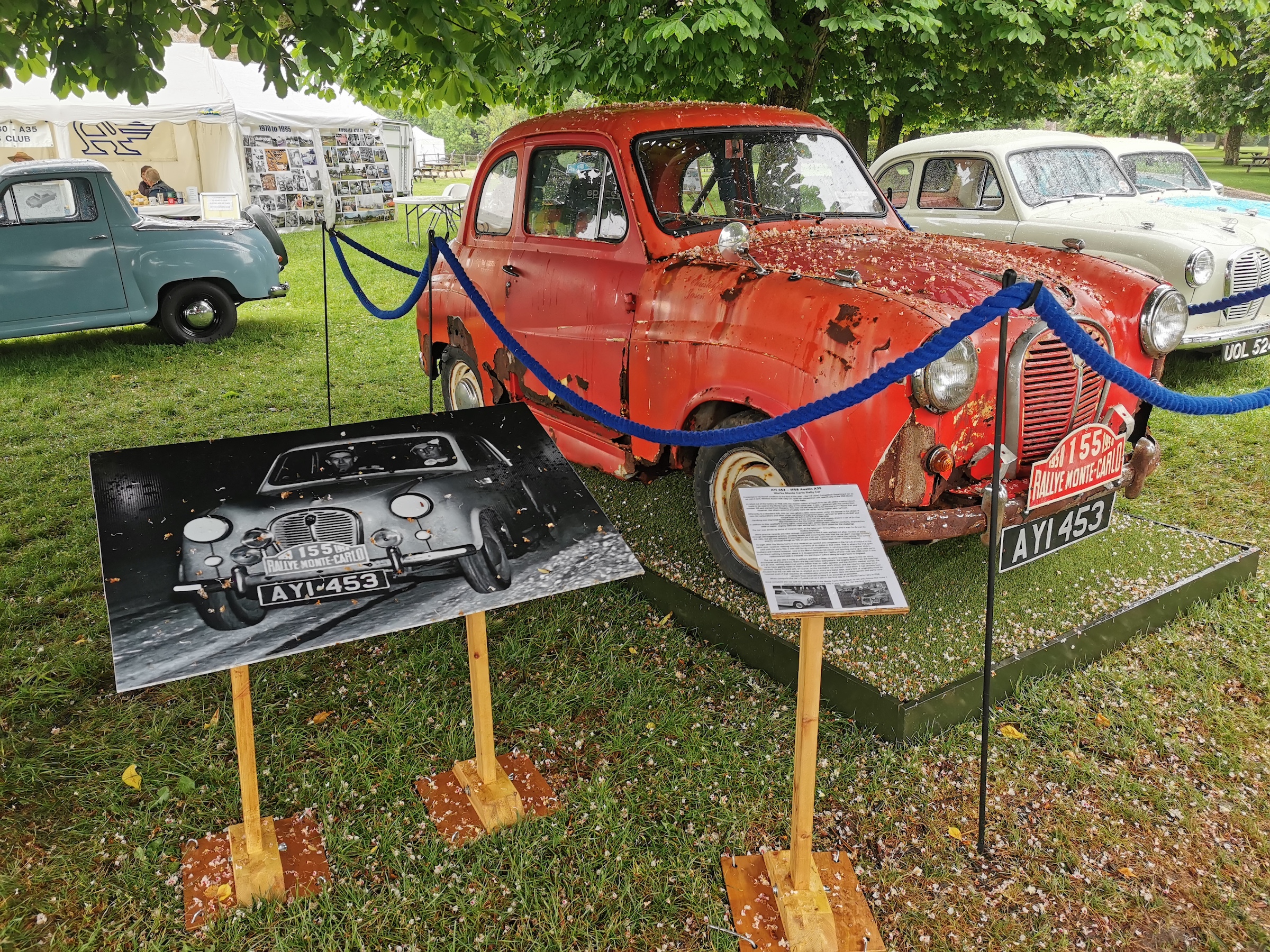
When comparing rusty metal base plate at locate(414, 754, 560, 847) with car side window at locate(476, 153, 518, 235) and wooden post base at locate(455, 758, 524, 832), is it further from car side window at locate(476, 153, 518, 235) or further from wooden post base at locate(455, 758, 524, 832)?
car side window at locate(476, 153, 518, 235)

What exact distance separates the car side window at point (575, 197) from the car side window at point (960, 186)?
4.50 m

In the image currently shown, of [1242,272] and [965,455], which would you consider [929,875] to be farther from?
[1242,272]

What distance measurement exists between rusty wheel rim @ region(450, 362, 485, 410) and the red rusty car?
12.8 inches

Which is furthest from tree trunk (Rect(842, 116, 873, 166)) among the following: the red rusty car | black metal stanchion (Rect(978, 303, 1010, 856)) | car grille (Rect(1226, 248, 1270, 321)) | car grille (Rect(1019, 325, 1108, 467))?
black metal stanchion (Rect(978, 303, 1010, 856))

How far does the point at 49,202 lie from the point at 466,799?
8.39 meters

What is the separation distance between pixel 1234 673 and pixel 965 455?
5.09 feet

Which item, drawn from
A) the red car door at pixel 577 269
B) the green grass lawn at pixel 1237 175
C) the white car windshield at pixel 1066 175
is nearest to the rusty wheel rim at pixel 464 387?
the red car door at pixel 577 269

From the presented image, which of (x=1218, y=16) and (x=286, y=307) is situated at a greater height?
(x=1218, y=16)

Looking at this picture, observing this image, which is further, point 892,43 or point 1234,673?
point 892,43

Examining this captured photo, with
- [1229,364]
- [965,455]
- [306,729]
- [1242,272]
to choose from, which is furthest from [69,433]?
[1229,364]

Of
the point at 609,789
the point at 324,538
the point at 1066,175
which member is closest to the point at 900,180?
the point at 1066,175

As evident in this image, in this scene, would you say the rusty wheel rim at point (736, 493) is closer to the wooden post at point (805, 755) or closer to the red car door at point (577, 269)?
the red car door at point (577, 269)

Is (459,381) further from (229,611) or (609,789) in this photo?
(229,611)

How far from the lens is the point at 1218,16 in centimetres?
803
